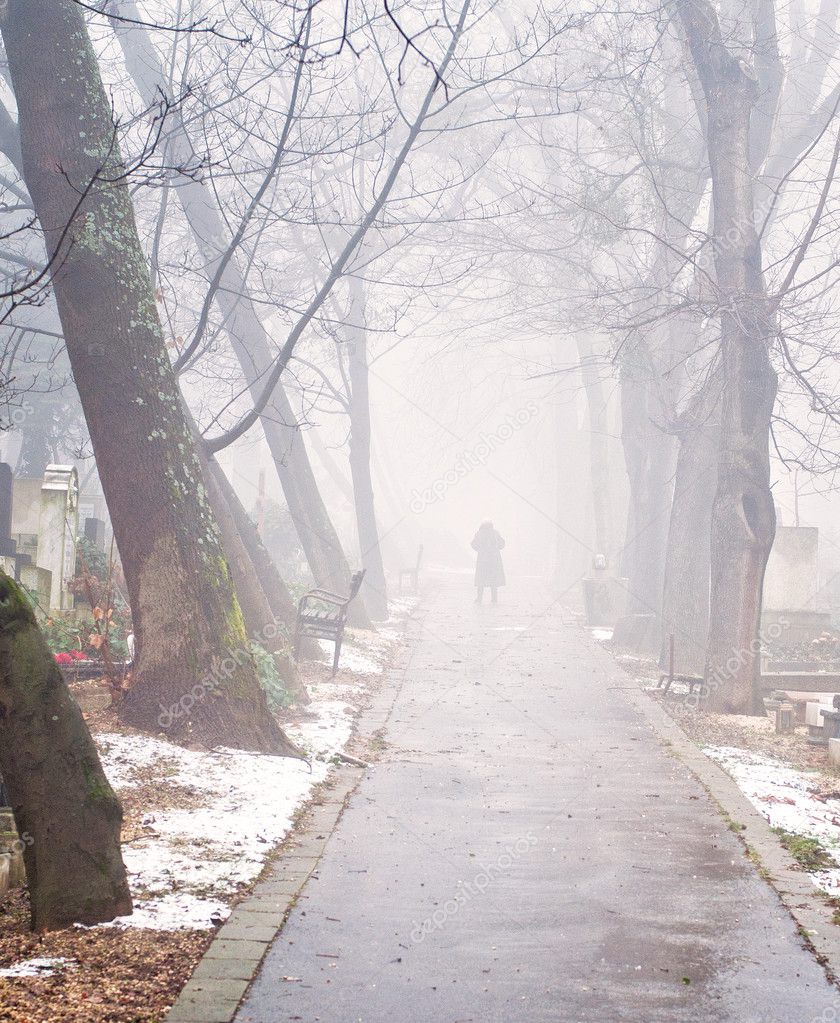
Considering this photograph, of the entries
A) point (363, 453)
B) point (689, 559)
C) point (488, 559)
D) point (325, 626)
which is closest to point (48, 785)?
point (325, 626)

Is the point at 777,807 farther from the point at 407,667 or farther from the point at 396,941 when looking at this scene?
the point at 407,667

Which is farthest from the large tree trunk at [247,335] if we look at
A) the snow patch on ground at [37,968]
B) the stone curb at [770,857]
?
the snow patch on ground at [37,968]

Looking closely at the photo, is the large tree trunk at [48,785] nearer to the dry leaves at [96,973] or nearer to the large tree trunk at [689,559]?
the dry leaves at [96,973]

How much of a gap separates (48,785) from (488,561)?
25.1 m

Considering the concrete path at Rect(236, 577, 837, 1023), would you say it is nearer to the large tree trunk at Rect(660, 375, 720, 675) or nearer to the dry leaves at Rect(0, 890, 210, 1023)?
the dry leaves at Rect(0, 890, 210, 1023)

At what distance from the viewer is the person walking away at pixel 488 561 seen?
1172 inches

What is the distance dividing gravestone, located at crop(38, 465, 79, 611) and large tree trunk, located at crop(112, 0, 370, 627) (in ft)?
9.03

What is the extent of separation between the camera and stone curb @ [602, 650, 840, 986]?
5141mm

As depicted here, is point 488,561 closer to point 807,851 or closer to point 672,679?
point 672,679

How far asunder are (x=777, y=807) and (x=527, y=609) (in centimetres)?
1998

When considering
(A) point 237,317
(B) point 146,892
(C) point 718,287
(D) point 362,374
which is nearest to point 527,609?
(D) point 362,374

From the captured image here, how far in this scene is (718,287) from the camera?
1195cm

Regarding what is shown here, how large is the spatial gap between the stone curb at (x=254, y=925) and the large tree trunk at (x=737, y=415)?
5598 mm

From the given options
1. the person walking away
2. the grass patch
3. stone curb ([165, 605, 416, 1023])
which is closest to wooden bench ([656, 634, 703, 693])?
stone curb ([165, 605, 416, 1023])
